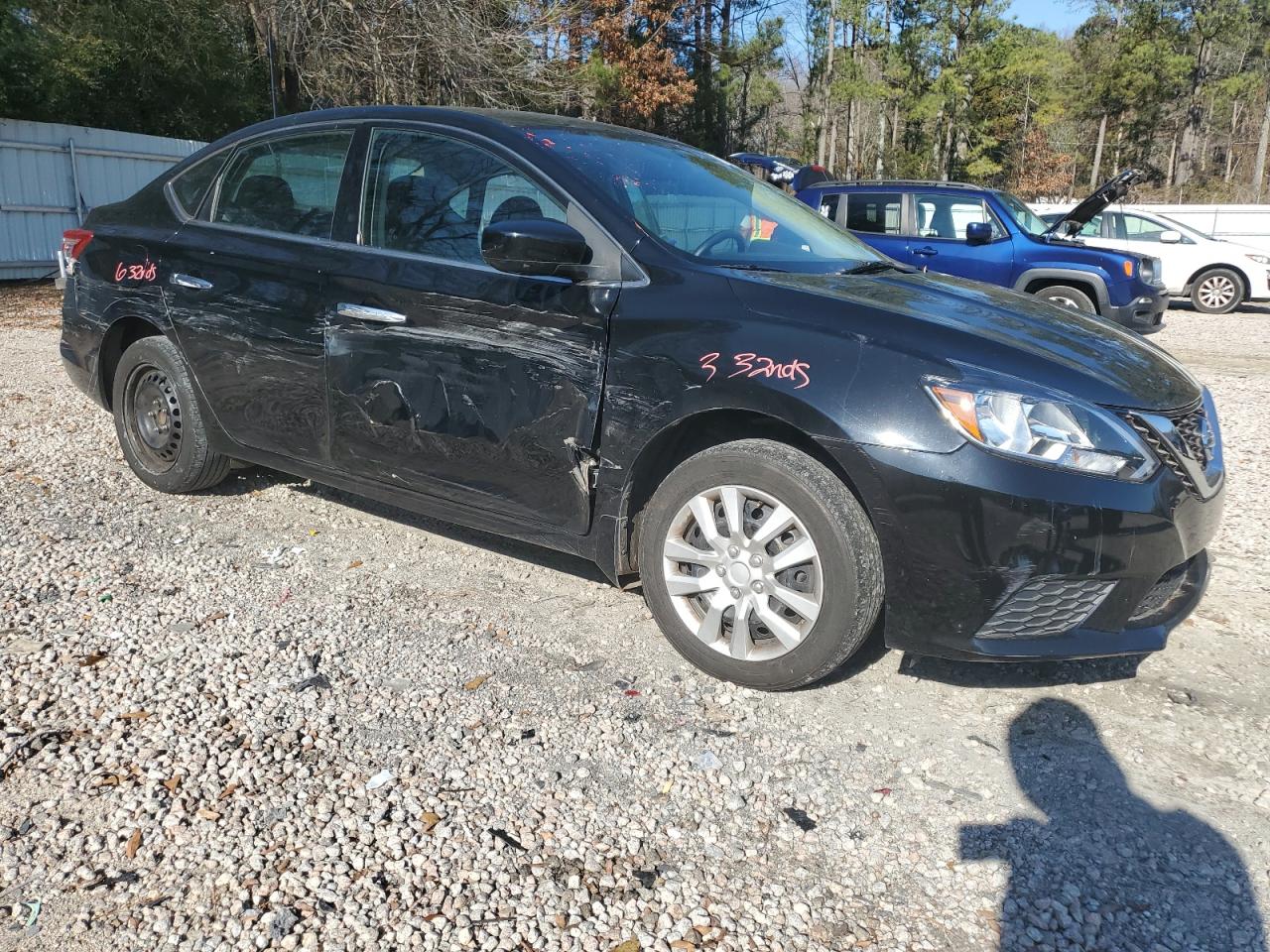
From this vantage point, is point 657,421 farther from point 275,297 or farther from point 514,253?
point 275,297

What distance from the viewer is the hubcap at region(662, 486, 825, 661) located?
10.2 ft

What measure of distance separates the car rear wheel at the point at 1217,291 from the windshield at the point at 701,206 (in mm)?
14442

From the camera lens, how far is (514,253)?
10.9ft

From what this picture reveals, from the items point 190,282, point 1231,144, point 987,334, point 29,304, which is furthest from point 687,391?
point 1231,144

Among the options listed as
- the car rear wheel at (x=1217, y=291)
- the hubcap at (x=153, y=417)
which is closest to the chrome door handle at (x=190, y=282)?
the hubcap at (x=153, y=417)

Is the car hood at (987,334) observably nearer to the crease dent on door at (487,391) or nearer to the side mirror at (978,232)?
the crease dent on door at (487,391)

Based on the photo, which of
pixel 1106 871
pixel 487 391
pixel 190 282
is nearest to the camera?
pixel 1106 871

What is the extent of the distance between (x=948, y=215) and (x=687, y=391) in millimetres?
9624

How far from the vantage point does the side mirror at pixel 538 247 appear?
10.9 ft

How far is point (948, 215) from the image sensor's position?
11789mm

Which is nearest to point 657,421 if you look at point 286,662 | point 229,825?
point 286,662

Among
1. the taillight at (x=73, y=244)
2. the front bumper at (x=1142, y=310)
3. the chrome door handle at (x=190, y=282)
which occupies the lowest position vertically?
the front bumper at (x=1142, y=310)

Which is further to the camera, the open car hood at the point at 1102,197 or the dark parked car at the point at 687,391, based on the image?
the open car hood at the point at 1102,197

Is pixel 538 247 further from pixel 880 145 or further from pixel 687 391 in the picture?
pixel 880 145
